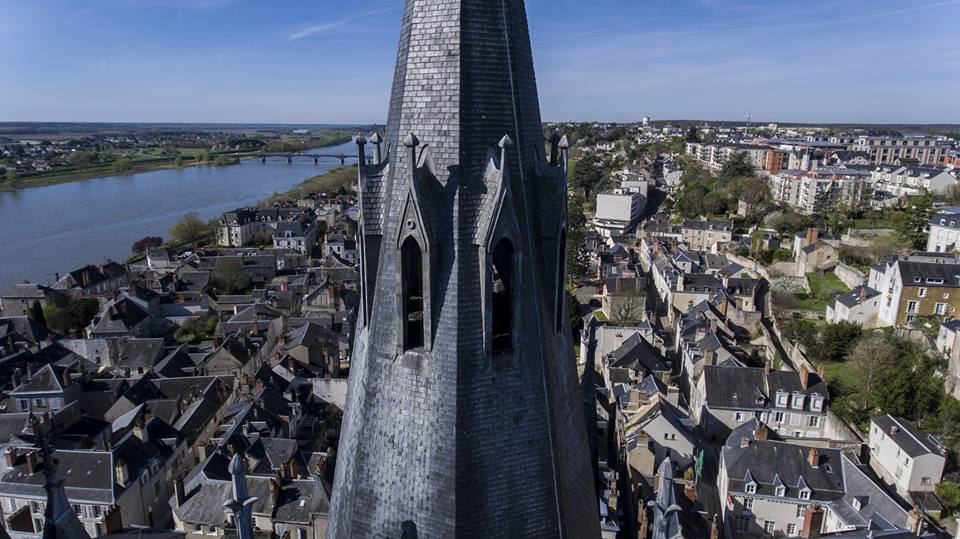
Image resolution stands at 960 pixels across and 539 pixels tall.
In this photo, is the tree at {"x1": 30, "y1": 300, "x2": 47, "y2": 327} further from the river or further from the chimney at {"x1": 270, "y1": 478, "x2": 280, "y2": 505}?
the chimney at {"x1": 270, "y1": 478, "x2": 280, "y2": 505}

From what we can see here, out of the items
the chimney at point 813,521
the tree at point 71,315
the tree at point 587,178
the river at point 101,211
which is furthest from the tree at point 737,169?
the tree at point 71,315

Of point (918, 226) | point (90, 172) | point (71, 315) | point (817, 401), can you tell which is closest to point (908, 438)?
point (817, 401)

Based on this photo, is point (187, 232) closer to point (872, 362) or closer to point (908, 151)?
point (872, 362)

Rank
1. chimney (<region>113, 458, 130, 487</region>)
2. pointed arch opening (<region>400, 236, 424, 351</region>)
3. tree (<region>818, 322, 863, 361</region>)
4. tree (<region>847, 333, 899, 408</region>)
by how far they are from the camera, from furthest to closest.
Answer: tree (<region>818, 322, 863, 361</region>), tree (<region>847, 333, 899, 408</region>), chimney (<region>113, 458, 130, 487</region>), pointed arch opening (<region>400, 236, 424, 351</region>)

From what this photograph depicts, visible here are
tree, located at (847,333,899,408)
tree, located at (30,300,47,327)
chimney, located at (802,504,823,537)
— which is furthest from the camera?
tree, located at (30,300,47,327)

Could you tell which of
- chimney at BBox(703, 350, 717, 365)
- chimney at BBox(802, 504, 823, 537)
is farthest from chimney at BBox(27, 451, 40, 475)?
chimney at BBox(703, 350, 717, 365)

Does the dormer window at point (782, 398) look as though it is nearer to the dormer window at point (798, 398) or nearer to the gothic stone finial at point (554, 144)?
the dormer window at point (798, 398)
